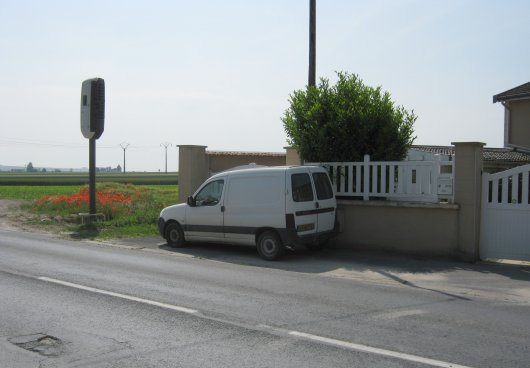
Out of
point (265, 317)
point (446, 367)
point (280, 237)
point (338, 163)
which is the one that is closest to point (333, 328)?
point (265, 317)

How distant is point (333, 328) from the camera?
6.39 meters

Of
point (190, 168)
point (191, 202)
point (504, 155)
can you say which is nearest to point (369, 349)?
point (191, 202)

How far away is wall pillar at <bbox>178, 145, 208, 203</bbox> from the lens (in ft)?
57.2

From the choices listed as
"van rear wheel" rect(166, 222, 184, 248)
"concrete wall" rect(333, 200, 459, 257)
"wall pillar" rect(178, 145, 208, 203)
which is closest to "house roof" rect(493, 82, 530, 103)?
"concrete wall" rect(333, 200, 459, 257)

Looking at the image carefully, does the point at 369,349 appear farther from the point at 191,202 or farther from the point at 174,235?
the point at 174,235

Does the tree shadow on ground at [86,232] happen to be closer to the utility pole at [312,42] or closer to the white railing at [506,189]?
the utility pole at [312,42]

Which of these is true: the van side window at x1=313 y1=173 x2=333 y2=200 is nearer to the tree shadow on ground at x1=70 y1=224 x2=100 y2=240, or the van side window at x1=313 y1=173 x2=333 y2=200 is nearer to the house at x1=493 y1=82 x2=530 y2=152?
the tree shadow on ground at x1=70 y1=224 x2=100 y2=240

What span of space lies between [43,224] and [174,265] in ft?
33.3

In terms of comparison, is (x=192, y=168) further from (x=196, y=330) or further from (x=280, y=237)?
(x=196, y=330)

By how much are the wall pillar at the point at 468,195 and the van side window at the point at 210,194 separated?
17.2ft

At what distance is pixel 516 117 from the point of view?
20875mm

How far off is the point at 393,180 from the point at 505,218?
257 centimetres

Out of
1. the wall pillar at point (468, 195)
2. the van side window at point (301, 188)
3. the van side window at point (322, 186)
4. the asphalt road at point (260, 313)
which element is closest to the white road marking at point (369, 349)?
the asphalt road at point (260, 313)

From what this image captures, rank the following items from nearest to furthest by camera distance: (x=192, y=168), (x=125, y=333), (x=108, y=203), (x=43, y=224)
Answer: (x=125, y=333)
(x=192, y=168)
(x=43, y=224)
(x=108, y=203)
